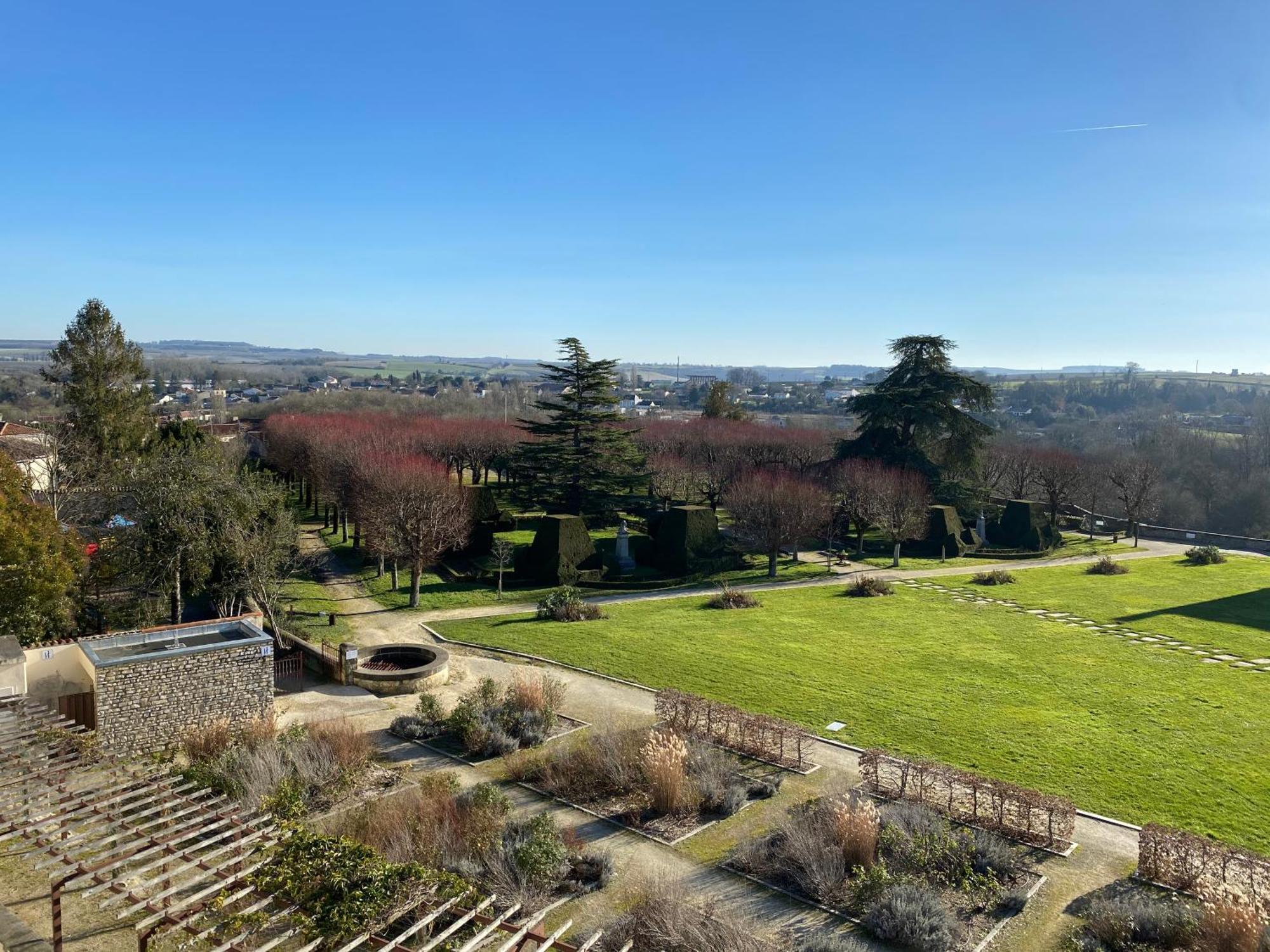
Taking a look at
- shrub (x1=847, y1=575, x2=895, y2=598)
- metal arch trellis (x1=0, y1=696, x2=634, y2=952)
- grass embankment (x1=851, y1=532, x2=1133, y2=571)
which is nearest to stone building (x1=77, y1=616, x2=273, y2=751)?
metal arch trellis (x1=0, y1=696, x2=634, y2=952)

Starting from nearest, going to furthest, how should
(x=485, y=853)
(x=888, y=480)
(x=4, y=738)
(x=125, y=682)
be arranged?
(x=485, y=853)
(x=4, y=738)
(x=125, y=682)
(x=888, y=480)

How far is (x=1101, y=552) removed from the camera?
3900 cm

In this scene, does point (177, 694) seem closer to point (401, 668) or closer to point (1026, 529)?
point (401, 668)

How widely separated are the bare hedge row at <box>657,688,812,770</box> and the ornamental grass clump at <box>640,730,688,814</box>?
6.81 feet

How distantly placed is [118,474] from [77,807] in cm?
1896

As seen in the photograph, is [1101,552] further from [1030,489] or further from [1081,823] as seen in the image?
[1081,823]

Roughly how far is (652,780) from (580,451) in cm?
2636

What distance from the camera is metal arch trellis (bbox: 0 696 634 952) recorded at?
23.3ft

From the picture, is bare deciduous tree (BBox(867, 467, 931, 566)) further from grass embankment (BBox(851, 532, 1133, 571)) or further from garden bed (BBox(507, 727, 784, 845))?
garden bed (BBox(507, 727, 784, 845))

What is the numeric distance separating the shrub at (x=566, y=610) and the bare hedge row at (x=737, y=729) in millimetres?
9091

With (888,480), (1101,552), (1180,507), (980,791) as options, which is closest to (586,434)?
(888,480)

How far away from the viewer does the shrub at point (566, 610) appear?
24.0 metres

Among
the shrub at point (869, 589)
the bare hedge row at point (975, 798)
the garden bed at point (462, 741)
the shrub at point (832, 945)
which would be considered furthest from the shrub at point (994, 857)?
the shrub at point (869, 589)

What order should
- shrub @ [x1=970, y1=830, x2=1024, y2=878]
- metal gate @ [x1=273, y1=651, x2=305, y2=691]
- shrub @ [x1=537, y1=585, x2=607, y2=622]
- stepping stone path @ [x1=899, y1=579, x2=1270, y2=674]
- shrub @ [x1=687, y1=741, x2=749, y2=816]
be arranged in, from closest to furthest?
shrub @ [x1=970, y1=830, x2=1024, y2=878]
shrub @ [x1=687, y1=741, x2=749, y2=816]
metal gate @ [x1=273, y1=651, x2=305, y2=691]
stepping stone path @ [x1=899, y1=579, x2=1270, y2=674]
shrub @ [x1=537, y1=585, x2=607, y2=622]
